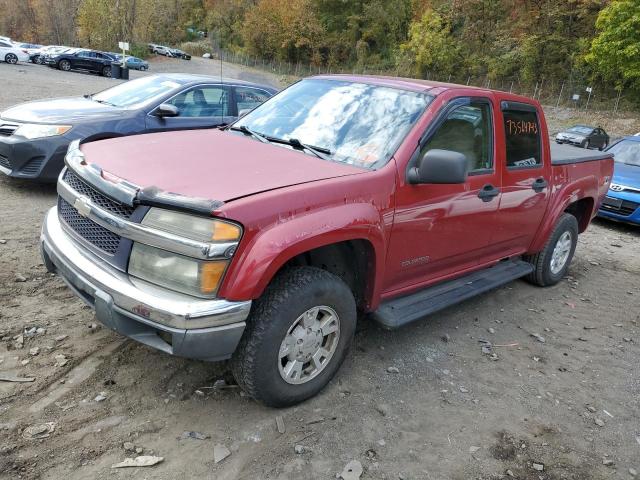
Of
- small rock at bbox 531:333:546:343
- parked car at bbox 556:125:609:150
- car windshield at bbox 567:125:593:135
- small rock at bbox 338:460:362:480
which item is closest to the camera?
small rock at bbox 338:460:362:480

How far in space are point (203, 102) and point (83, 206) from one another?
4.58m

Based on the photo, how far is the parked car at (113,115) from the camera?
6.11 metres

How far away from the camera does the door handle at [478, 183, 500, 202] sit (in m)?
3.95

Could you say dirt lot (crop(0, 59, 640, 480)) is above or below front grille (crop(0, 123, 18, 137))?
below

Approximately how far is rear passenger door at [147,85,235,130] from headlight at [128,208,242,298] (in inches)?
176

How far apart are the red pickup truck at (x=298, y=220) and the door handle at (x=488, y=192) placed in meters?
0.01

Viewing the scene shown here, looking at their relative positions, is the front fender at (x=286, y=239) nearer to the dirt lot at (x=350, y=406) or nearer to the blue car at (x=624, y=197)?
the dirt lot at (x=350, y=406)

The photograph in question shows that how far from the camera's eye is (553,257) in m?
5.54

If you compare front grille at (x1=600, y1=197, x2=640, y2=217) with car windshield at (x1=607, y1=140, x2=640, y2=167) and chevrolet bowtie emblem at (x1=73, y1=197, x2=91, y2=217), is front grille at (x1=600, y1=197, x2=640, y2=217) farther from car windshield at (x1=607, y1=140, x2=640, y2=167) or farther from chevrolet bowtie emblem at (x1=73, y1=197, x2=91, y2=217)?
chevrolet bowtie emblem at (x1=73, y1=197, x2=91, y2=217)

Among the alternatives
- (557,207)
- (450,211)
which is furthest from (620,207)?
(450,211)

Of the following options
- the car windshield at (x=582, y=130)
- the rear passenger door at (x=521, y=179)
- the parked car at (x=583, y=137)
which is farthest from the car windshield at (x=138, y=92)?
the car windshield at (x=582, y=130)

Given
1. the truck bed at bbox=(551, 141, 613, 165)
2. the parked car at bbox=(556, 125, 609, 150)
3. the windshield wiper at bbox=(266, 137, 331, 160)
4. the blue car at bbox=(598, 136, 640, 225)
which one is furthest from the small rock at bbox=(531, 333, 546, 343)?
the parked car at bbox=(556, 125, 609, 150)

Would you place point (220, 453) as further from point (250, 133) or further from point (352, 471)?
point (250, 133)

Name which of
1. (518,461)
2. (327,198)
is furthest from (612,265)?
(327,198)
